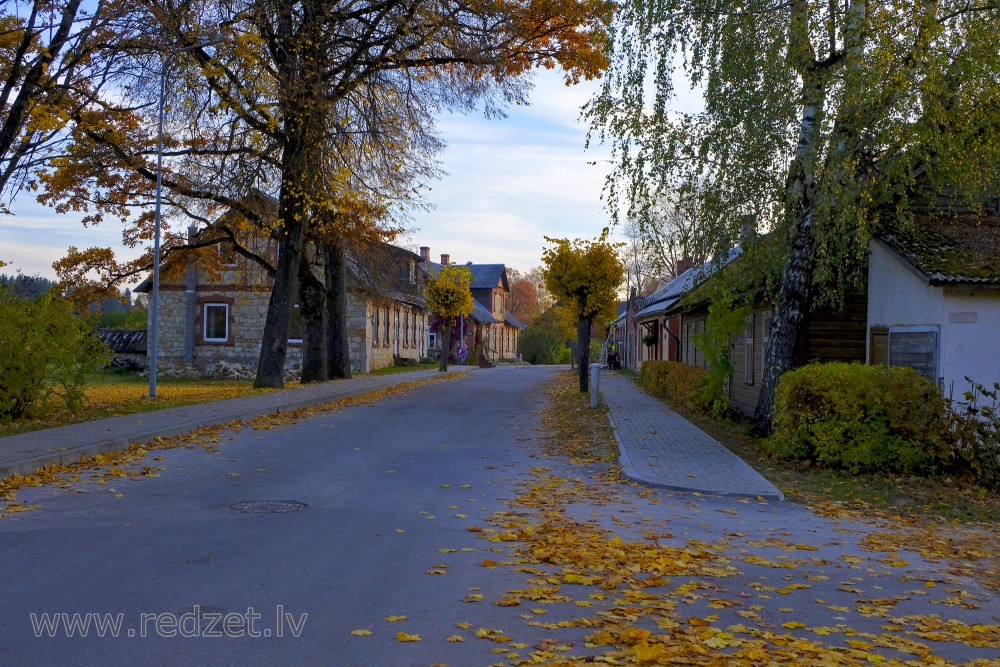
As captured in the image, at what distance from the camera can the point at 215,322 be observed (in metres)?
43.0

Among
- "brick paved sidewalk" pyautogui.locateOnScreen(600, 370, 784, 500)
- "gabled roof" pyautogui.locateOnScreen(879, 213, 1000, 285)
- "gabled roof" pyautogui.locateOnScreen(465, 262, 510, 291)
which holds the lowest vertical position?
"brick paved sidewalk" pyautogui.locateOnScreen(600, 370, 784, 500)

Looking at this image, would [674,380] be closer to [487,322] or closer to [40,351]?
[40,351]

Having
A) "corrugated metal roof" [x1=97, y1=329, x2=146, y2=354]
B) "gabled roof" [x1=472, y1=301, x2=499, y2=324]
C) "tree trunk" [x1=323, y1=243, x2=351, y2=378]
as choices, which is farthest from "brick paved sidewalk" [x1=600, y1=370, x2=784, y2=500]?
"gabled roof" [x1=472, y1=301, x2=499, y2=324]

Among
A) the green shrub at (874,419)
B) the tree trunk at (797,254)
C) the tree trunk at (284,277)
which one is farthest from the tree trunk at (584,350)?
the green shrub at (874,419)

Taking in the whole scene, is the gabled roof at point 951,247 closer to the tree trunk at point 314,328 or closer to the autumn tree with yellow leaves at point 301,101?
the autumn tree with yellow leaves at point 301,101

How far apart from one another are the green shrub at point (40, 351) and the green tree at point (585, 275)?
1480 centimetres

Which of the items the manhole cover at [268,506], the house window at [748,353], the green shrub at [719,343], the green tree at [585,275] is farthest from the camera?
the green tree at [585,275]

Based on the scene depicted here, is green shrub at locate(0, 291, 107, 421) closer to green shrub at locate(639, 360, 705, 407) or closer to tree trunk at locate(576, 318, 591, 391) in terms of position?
green shrub at locate(639, 360, 705, 407)

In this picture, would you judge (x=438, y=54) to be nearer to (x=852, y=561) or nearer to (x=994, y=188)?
(x=994, y=188)

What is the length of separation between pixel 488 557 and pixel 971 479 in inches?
309

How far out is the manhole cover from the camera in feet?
27.5

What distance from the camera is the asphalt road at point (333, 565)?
189 inches

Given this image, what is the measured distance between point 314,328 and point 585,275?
9.41 meters

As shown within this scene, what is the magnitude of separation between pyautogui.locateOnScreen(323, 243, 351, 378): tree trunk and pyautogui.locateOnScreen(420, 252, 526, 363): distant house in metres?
29.3
